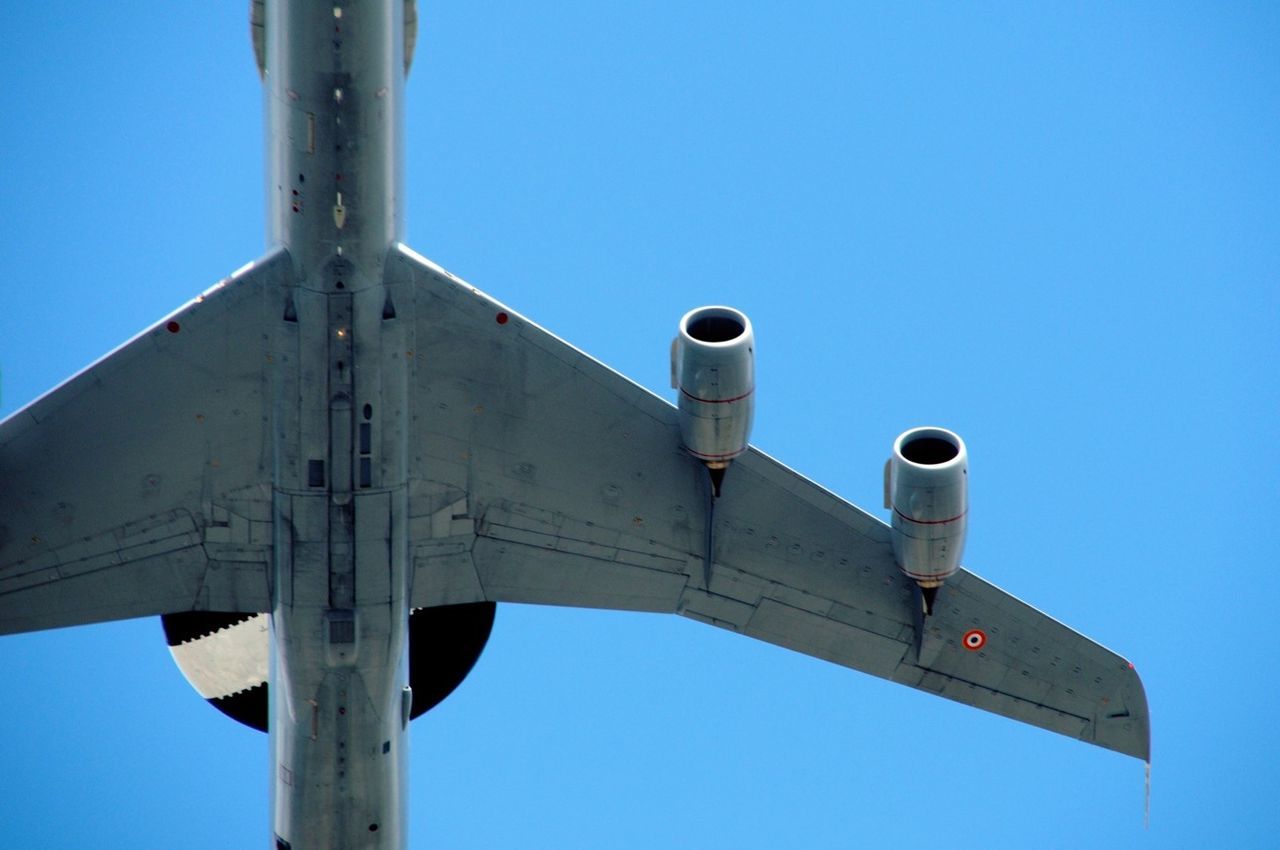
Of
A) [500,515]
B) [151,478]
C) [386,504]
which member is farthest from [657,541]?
[151,478]

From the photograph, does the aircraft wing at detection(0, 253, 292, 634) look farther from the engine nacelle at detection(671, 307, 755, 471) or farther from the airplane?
the engine nacelle at detection(671, 307, 755, 471)

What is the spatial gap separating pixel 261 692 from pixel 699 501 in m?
6.10

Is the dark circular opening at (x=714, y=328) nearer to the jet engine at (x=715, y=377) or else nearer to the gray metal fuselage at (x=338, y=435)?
the jet engine at (x=715, y=377)

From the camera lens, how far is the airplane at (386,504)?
23609 mm

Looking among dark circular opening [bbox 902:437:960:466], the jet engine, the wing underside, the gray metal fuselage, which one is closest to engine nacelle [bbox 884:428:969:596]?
dark circular opening [bbox 902:437:960:466]

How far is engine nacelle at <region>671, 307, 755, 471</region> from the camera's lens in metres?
23.9

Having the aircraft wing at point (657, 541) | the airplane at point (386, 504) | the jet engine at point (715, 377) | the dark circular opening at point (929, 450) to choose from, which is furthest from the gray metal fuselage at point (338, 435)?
the dark circular opening at point (929, 450)

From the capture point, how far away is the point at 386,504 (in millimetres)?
24859

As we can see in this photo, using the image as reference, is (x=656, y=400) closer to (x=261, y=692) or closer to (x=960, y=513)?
(x=960, y=513)

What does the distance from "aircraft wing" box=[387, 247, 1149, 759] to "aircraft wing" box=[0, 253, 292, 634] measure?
1952mm

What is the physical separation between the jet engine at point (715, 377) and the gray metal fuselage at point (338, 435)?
3177 mm

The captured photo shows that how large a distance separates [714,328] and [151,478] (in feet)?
22.2

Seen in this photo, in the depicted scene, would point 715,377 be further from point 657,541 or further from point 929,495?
point 657,541

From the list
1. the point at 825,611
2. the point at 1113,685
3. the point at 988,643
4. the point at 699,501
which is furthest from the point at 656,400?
the point at 1113,685
